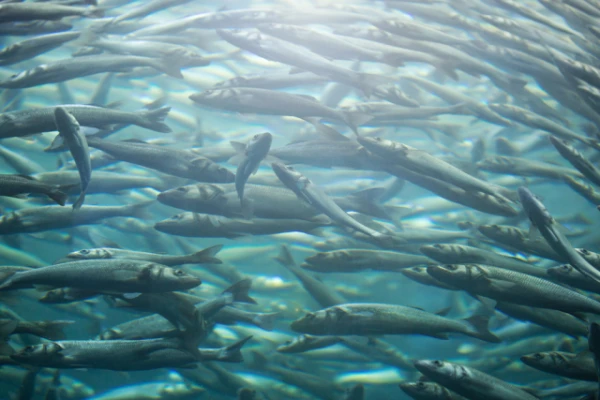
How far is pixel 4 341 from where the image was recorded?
4.97m

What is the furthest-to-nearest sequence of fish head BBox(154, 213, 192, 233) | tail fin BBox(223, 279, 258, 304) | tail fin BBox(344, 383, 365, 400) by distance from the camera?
tail fin BBox(344, 383, 365, 400) < tail fin BBox(223, 279, 258, 304) < fish head BBox(154, 213, 192, 233)

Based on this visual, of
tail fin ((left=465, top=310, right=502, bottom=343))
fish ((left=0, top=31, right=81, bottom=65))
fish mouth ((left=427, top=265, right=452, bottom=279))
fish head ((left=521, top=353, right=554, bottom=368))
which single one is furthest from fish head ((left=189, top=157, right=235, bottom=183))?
fish head ((left=521, top=353, right=554, bottom=368))

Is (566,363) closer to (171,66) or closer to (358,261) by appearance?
(358,261)

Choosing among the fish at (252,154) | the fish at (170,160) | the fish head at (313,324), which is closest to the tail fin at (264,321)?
the fish head at (313,324)

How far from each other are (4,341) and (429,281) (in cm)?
531

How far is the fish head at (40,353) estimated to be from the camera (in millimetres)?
4527

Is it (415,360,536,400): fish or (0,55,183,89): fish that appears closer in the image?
(415,360,536,400): fish

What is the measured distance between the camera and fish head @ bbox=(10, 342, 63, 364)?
453cm

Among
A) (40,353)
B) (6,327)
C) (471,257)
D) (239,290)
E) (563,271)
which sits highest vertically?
(563,271)

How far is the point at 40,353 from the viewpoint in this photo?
4531 mm

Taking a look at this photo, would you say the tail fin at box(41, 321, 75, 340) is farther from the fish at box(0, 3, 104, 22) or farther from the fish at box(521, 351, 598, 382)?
the fish at box(521, 351, 598, 382)

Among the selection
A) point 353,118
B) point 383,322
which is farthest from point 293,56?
point 383,322

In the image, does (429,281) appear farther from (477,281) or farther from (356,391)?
(356,391)

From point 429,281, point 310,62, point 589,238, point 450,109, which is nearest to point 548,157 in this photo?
point 589,238
